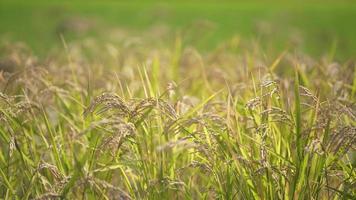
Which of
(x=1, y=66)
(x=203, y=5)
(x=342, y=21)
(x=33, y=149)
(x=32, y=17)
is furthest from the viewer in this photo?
(x=203, y=5)

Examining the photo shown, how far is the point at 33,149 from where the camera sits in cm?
258

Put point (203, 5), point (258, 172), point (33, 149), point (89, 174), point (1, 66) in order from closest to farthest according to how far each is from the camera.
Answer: point (89, 174) < point (258, 172) < point (33, 149) < point (1, 66) < point (203, 5)

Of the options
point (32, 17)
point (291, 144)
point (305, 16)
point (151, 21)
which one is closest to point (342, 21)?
point (305, 16)

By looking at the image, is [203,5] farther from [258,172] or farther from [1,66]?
[258,172]

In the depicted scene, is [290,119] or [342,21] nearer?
[290,119]

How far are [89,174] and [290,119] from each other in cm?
79

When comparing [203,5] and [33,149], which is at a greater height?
[203,5]

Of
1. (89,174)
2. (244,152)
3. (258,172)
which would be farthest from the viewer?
(244,152)

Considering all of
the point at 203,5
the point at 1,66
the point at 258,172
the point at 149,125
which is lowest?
the point at 258,172

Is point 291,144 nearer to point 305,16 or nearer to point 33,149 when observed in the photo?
point 33,149

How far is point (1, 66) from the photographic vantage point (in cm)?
444

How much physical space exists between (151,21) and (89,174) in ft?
40.7

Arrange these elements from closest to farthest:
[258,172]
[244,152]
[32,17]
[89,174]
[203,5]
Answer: [89,174] < [258,172] < [244,152] < [32,17] < [203,5]

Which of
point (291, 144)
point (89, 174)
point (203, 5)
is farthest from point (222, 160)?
point (203, 5)
